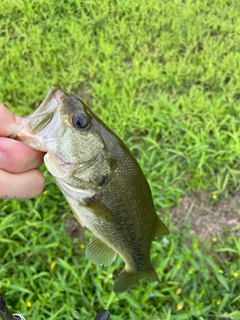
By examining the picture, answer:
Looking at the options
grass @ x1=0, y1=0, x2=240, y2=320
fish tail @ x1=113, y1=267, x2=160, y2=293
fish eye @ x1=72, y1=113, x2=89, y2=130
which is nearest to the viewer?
fish eye @ x1=72, y1=113, x2=89, y2=130

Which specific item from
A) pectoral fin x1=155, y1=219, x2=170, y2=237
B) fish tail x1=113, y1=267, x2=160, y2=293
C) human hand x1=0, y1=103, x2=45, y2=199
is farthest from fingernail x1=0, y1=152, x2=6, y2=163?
fish tail x1=113, y1=267, x2=160, y2=293

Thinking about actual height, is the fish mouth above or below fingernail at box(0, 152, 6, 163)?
above

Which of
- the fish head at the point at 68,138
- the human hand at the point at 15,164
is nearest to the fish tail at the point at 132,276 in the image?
the fish head at the point at 68,138

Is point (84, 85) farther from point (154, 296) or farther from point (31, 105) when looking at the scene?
point (154, 296)

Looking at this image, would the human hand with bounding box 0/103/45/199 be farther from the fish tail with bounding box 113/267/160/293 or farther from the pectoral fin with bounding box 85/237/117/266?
the fish tail with bounding box 113/267/160/293

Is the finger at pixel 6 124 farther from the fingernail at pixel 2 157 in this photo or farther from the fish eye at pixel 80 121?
the fish eye at pixel 80 121

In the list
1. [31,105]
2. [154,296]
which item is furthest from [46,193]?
[154,296]

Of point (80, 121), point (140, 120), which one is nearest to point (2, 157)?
point (80, 121)
